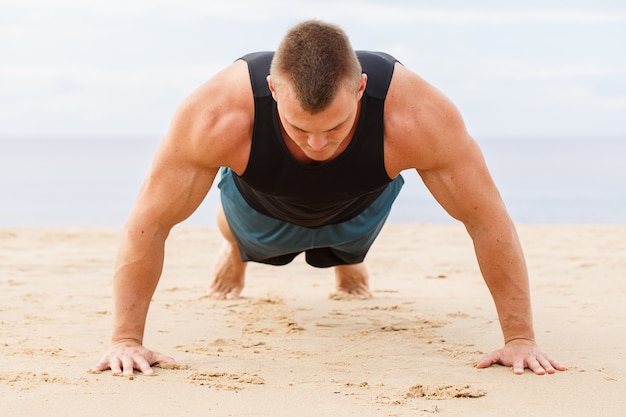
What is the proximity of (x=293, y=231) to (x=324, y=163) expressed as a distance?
3.05ft

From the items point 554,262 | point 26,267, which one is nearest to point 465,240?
point 554,262

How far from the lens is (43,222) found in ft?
35.9

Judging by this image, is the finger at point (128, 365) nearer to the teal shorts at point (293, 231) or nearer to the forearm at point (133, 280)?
the forearm at point (133, 280)

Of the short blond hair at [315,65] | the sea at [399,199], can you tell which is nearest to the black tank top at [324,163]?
the short blond hair at [315,65]

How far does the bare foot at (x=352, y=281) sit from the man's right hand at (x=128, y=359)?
208cm

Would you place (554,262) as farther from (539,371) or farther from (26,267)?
(26,267)

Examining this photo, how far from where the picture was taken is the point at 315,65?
2.73 metres

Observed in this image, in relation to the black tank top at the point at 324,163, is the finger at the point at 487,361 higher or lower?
lower

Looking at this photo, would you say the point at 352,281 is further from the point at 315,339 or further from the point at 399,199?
A: the point at 399,199

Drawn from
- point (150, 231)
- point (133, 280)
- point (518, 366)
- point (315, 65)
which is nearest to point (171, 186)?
point (150, 231)

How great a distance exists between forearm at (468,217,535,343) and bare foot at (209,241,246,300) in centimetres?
209

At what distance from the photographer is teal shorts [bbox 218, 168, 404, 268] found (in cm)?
407

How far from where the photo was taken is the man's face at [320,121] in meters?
2.75

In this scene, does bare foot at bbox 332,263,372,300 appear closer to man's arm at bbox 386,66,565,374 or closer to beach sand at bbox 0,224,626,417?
beach sand at bbox 0,224,626,417
